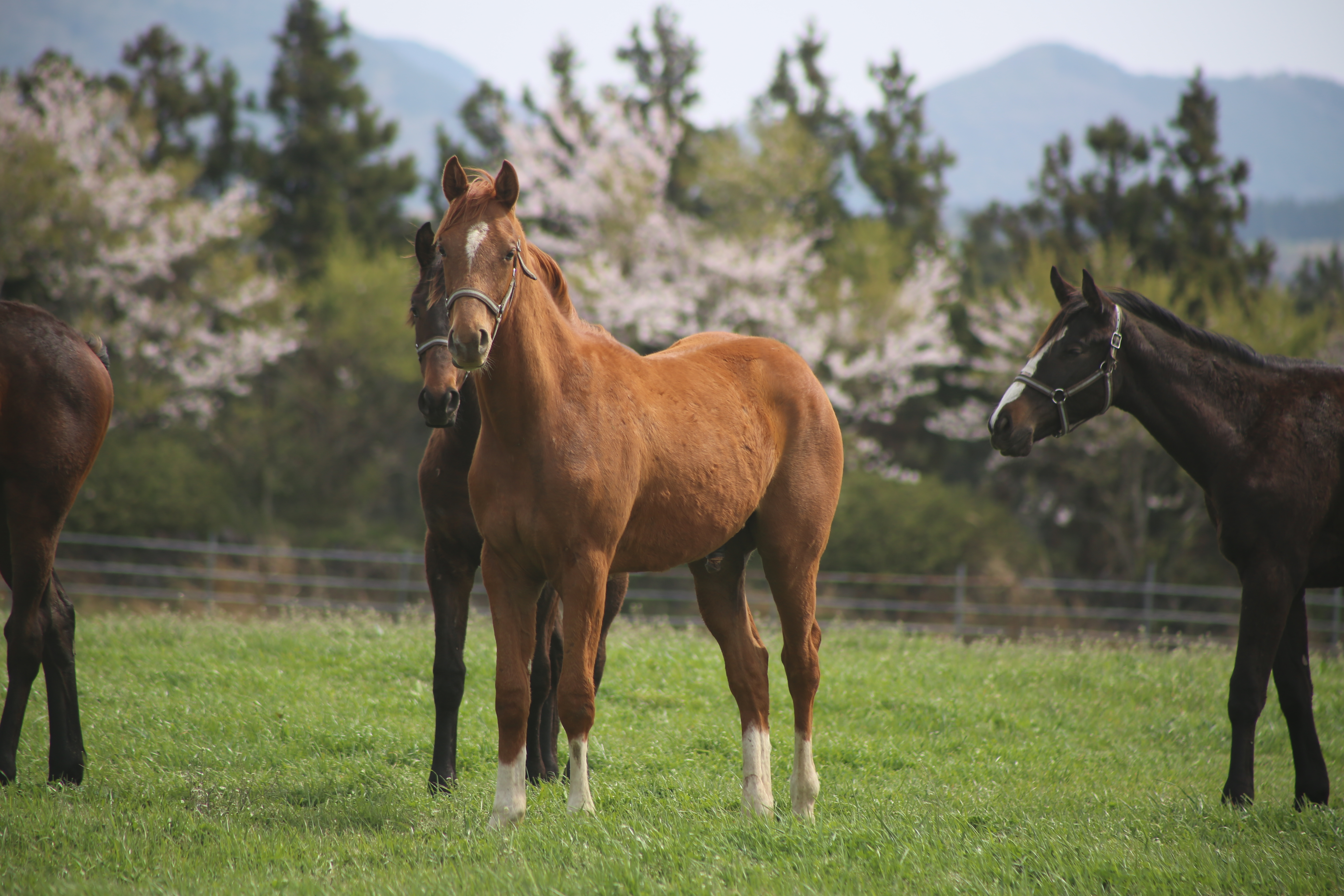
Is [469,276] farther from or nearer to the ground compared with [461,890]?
farther from the ground

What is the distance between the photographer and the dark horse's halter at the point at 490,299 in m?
3.46

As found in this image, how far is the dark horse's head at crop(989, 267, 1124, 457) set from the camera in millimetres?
4922

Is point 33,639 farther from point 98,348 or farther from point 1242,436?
point 1242,436

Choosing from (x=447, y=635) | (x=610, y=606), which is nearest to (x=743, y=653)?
(x=610, y=606)

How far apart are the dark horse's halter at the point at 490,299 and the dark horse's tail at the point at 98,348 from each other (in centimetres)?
228

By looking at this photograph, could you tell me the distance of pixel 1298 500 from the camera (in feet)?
15.3

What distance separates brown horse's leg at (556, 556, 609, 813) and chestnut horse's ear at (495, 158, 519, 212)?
138 cm

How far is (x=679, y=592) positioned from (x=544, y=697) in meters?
14.2

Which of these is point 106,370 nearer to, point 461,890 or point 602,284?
point 461,890

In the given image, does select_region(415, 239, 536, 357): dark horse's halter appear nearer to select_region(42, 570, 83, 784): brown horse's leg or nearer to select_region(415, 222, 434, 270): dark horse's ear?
select_region(415, 222, 434, 270): dark horse's ear

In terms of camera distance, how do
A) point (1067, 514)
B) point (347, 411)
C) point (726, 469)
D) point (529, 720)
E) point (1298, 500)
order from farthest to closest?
point (347, 411), point (1067, 514), point (529, 720), point (1298, 500), point (726, 469)

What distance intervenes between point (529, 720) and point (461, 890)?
178 centimetres

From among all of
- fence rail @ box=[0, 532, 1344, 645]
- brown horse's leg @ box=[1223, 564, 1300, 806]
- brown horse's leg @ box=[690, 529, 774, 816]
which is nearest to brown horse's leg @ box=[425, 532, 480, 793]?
brown horse's leg @ box=[690, 529, 774, 816]

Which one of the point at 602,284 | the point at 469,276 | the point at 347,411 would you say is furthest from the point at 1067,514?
the point at 469,276
